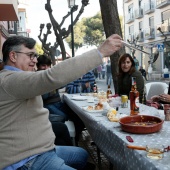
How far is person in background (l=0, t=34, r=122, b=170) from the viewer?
1702 millimetres

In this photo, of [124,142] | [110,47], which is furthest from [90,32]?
[110,47]

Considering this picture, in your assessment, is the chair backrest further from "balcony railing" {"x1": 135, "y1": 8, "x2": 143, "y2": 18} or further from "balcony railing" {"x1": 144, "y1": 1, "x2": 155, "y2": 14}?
"balcony railing" {"x1": 135, "y1": 8, "x2": 143, "y2": 18}

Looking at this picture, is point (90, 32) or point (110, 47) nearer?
point (110, 47)

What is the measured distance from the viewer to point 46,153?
2033 millimetres

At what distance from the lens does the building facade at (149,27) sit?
30781 mm

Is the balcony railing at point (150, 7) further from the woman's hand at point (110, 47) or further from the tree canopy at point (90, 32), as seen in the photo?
the woman's hand at point (110, 47)

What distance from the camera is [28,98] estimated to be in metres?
1.84

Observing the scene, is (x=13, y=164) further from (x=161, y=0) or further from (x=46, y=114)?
(x=161, y=0)

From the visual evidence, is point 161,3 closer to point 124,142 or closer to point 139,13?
point 139,13

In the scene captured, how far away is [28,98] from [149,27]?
3467 centimetres

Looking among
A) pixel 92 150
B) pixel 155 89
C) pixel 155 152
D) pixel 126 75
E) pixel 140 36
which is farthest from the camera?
pixel 140 36

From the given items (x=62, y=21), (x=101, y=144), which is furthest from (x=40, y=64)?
(x=62, y=21)

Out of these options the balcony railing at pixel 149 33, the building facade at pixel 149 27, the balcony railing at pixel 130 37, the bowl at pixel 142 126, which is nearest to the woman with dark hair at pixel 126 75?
the bowl at pixel 142 126

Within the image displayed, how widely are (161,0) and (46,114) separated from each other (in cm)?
3185
